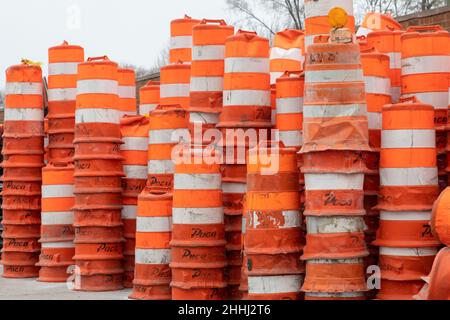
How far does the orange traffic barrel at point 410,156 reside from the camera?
29.7 ft

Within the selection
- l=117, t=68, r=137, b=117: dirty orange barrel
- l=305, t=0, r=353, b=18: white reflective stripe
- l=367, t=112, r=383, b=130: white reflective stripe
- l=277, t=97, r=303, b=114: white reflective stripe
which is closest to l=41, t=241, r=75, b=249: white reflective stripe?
l=117, t=68, r=137, b=117: dirty orange barrel

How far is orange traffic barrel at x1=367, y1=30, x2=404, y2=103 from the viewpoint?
35.3 ft

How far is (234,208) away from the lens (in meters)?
10.6

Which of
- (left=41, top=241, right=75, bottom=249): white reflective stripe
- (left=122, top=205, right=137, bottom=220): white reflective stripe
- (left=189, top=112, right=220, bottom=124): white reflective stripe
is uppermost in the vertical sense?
(left=189, top=112, right=220, bottom=124): white reflective stripe

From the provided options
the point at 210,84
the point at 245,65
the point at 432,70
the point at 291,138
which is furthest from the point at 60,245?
the point at 432,70

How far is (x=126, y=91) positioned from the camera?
1422cm

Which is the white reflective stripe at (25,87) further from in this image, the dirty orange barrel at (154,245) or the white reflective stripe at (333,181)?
the white reflective stripe at (333,181)

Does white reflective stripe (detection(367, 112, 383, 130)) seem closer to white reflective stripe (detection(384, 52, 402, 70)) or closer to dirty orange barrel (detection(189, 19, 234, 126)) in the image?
white reflective stripe (detection(384, 52, 402, 70))

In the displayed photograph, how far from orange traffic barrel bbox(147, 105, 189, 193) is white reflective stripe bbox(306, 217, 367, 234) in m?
2.78

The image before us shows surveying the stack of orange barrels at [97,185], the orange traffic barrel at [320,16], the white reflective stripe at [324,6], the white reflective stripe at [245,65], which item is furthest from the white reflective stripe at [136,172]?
the white reflective stripe at [324,6]

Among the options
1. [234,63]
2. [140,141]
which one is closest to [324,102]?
[234,63]

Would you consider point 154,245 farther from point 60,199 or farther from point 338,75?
point 338,75
